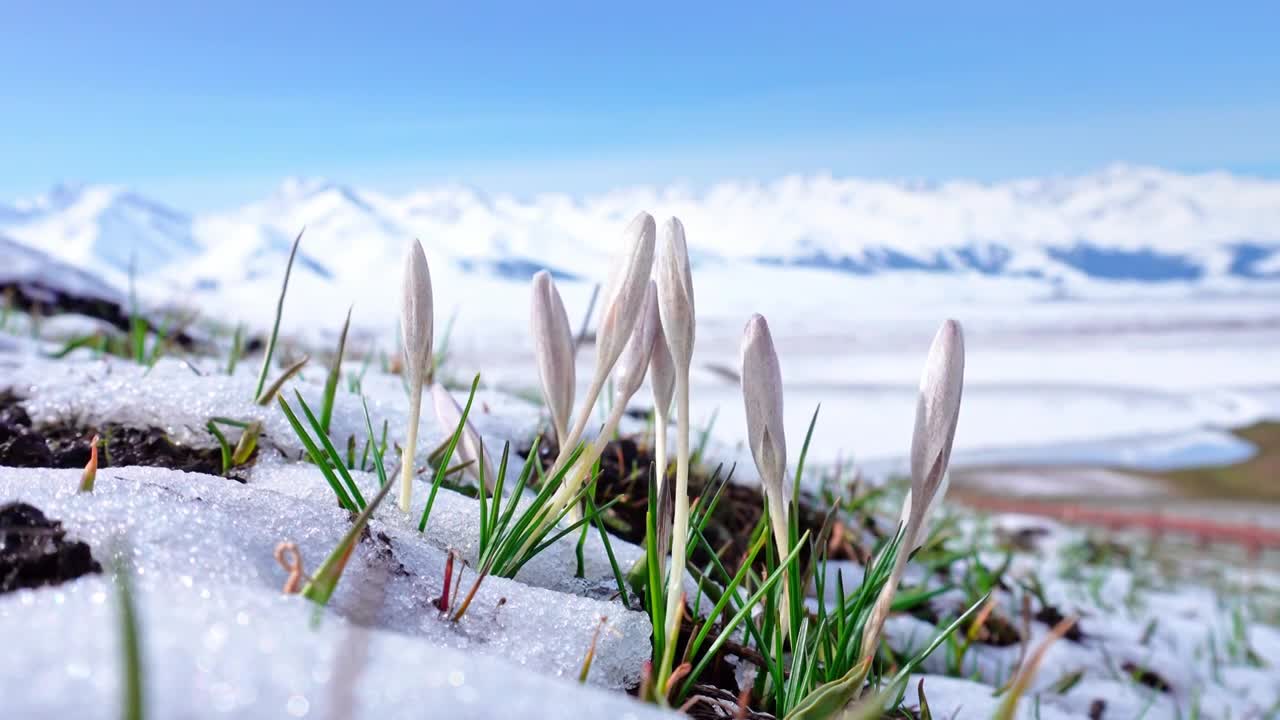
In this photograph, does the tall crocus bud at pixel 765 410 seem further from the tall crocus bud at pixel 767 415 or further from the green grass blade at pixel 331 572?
the green grass blade at pixel 331 572

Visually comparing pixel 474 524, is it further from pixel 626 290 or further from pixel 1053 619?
pixel 1053 619

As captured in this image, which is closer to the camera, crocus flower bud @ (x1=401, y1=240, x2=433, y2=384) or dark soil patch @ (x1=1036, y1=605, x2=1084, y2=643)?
crocus flower bud @ (x1=401, y1=240, x2=433, y2=384)

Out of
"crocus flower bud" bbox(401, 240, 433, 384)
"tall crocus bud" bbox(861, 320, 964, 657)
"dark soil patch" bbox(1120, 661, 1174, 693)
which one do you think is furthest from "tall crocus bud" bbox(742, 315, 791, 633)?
"dark soil patch" bbox(1120, 661, 1174, 693)

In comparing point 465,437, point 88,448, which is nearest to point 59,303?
point 88,448

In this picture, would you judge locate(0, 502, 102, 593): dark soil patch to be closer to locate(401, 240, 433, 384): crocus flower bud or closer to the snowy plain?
the snowy plain

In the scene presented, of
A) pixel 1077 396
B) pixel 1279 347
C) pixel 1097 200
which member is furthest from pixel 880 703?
pixel 1097 200

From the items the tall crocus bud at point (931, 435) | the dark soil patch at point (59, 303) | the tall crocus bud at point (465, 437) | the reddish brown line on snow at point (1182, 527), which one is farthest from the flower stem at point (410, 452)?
the reddish brown line on snow at point (1182, 527)
